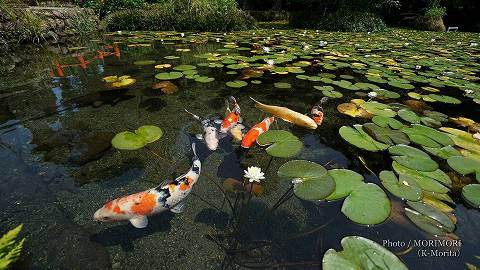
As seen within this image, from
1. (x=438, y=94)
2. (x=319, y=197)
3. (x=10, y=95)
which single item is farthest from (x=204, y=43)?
(x=319, y=197)

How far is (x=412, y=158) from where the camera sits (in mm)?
1649

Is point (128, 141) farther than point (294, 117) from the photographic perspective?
No

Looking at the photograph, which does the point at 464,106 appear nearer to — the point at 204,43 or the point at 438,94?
the point at 438,94

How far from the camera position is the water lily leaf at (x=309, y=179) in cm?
133

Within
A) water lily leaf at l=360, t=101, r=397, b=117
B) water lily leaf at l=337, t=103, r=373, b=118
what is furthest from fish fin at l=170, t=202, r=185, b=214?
water lily leaf at l=360, t=101, r=397, b=117

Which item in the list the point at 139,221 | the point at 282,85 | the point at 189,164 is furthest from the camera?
the point at 282,85

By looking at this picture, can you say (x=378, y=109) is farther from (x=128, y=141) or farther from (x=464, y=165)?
(x=128, y=141)

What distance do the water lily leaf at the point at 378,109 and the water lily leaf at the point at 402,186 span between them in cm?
102

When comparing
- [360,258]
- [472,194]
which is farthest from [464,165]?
[360,258]

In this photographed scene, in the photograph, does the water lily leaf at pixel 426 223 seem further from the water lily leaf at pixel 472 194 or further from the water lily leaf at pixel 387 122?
the water lily leaf at pixel 387 122

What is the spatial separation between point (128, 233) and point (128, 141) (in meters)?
0.76

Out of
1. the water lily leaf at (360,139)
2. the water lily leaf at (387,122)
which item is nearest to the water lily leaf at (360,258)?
the water lily leaf at (360,139)

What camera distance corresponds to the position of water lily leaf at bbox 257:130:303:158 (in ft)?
5.50

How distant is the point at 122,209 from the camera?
1188 millimetres
